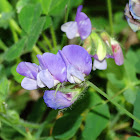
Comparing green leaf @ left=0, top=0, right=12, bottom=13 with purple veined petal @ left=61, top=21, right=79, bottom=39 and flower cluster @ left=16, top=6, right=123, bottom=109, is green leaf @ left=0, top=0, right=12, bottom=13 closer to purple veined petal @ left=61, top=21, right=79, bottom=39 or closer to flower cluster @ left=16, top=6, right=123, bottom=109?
purple veined petal @ left=61, top=21, right=79, bottom=39

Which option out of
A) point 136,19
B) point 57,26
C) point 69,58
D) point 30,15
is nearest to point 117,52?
point 136,19

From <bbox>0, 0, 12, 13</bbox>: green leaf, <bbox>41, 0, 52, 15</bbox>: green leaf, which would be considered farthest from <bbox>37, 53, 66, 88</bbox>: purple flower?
<bbox>0, 0, 12, 13</bbox>: green leaf

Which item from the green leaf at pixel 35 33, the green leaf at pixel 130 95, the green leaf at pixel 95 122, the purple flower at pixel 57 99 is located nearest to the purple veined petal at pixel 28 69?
the purple flower at pixel 57 99

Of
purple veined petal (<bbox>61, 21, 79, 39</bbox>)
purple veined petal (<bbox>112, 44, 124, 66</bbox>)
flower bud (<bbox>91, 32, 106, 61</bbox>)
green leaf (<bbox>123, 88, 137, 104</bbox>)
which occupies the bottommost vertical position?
green leaf (<bbox>123, 88, 137, 104</bbox>)

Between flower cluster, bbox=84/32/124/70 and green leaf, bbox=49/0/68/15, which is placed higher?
green leaf, bbox=49/0/68/15

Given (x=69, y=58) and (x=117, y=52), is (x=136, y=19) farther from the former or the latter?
(x=69, y=58)

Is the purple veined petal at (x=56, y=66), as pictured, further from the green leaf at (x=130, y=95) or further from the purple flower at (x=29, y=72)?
the green leaf at (x=130, y=95)

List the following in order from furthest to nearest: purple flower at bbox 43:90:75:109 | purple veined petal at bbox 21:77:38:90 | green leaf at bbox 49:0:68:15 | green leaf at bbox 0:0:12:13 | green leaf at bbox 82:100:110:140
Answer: green leaf at bbox 0:0:12:13 → green leaf at bbox 49:0:68:15 → green leaf at bbox 82:100:110:140 → purple veined petal at bbox 21:77:38:90 → purple flower at bbox 43:90:75:109
